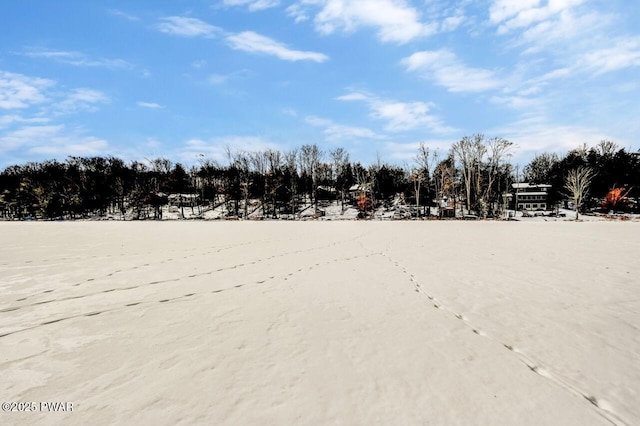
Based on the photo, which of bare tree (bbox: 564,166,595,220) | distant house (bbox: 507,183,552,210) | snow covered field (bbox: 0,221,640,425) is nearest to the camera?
snow covered field (bbox: 0,221,640,425)

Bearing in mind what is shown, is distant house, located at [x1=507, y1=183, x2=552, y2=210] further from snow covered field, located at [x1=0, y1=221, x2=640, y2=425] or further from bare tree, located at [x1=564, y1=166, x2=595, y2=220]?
snow covered field, located at [x1=0, y1=221, x2=640, y2=425]

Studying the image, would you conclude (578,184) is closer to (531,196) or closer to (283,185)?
(531,196)

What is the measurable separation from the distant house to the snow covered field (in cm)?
7059

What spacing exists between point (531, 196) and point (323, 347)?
3156 inches

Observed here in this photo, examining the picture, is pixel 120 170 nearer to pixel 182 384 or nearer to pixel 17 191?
pixel 17 191

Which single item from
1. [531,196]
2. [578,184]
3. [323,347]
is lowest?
[323,347]

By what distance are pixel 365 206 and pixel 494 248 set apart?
4908cm

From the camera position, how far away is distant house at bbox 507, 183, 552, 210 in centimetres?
6775

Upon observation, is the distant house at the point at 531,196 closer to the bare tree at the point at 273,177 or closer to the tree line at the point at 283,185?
the tree line at the point at 283,185

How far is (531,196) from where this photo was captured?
6906 cm

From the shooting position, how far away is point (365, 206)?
63375mm

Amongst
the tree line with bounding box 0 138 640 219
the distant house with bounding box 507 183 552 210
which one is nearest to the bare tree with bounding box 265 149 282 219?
the tree line with bounding box 0 138 640 219

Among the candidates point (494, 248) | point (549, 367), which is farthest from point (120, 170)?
point (549, 367)

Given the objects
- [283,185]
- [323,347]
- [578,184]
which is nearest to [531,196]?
[578,184]
